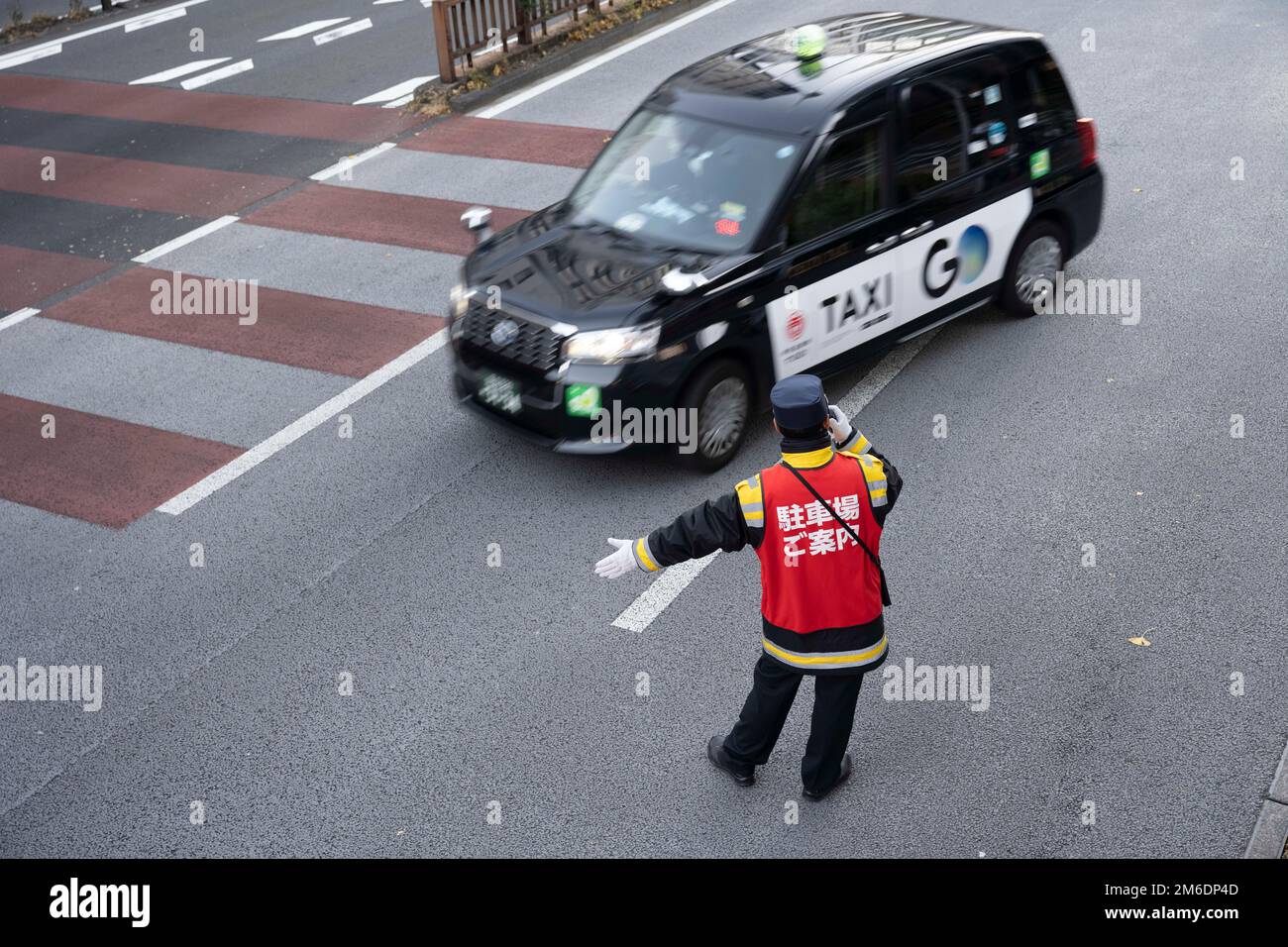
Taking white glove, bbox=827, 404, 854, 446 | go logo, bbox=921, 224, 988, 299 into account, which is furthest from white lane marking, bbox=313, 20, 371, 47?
white glove, bbox=827, 404, 854, 446

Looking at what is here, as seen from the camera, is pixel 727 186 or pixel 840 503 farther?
pixel 727 186

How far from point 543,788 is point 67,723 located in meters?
2.31

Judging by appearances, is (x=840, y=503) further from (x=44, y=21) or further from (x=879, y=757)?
(x=44, y=21)

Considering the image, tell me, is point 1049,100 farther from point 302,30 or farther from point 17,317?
point 302,30

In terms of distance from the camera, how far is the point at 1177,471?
775cm

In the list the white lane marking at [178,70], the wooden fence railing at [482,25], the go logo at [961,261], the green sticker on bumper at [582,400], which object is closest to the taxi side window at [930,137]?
the go logo at [961,261]

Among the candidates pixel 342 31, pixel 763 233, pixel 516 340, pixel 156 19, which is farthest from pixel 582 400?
pixel 156 19

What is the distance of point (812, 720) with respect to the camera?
17.8ft

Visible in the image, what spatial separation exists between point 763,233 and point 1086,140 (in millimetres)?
3036

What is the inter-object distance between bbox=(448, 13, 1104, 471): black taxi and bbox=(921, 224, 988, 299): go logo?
0.02m

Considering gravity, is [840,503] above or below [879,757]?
above

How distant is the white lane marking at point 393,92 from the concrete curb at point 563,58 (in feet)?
2.90

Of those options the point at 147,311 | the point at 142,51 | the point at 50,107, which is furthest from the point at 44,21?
the point at 147,311
